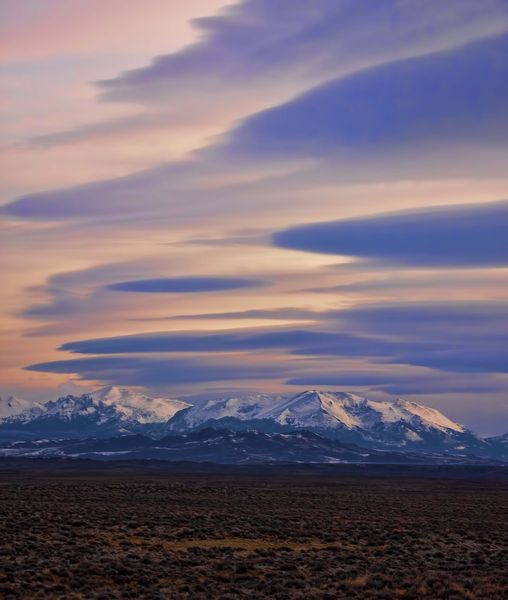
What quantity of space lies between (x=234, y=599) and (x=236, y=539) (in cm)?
1796

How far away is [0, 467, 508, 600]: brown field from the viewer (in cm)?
3127

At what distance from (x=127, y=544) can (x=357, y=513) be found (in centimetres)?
2747

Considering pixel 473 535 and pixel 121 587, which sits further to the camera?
pixel 473 535

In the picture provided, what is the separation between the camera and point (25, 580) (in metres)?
31.0

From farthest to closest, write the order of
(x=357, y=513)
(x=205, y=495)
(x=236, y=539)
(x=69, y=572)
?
(x=205, y=495), (x=357, y=513), (x=236, y=539), (x=69, y=572)

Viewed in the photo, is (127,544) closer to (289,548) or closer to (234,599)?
(289,548)

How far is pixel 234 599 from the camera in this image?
2958 centimetres

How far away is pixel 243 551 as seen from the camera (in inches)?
1670

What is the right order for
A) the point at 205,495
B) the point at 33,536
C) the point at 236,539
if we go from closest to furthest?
the point at 33,536
the point at 236,539
the point at 205,495

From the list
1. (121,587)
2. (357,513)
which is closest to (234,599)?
(121,587)

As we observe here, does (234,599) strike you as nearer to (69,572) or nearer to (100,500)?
(69,572)

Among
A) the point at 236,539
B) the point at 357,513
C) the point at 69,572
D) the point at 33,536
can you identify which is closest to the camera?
the point at 69,572

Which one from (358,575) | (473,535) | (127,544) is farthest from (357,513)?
(358,575)

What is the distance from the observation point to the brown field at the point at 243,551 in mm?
31266
